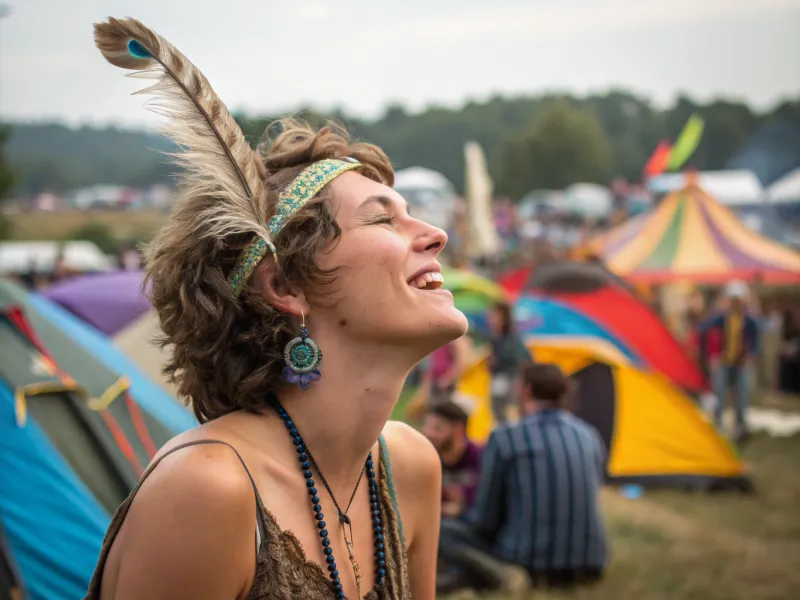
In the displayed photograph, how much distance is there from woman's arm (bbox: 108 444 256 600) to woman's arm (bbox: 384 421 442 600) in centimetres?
53

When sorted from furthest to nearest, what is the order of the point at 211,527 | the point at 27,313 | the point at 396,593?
the point at 27,313 → the point at 396,593 → the point at 211,527

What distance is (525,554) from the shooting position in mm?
4871

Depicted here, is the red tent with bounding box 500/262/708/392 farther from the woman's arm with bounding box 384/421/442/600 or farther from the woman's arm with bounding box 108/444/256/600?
the woman's arm with bounding box 108/444/256/600

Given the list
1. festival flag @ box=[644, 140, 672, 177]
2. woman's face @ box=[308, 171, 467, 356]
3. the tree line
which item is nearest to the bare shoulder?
woman's face @ box=[308, 171, 467, 356]

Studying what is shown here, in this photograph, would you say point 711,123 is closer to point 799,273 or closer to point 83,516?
point 799,273

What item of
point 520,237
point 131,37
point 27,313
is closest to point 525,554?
point 27,313

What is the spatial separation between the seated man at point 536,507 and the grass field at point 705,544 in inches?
6.1

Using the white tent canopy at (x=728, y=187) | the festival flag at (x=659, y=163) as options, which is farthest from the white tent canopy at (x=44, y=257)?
the white tent canopy at (x=728, y=187)

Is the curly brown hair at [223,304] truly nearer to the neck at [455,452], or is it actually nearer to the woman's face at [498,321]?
the neck at [455,452]

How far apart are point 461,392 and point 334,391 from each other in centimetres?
689

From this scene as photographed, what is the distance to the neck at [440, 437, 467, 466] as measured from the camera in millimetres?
5113

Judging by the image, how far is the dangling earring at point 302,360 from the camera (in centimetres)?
170

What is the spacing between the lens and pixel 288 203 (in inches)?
68.6

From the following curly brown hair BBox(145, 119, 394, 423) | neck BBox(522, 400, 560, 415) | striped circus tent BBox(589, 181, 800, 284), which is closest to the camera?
curly brown hair BBox(145, 119, 394, 423)
